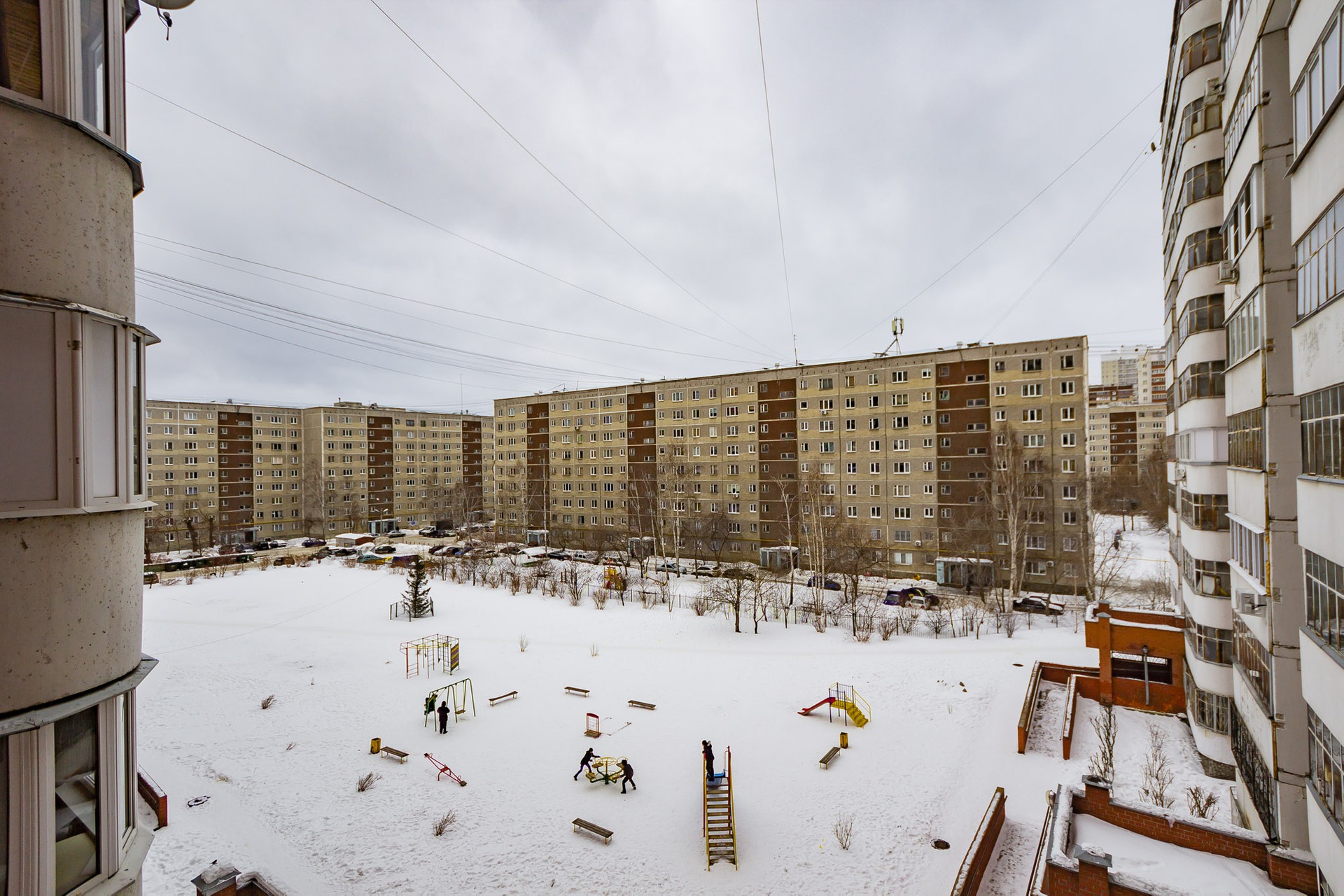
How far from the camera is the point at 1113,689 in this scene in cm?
1934

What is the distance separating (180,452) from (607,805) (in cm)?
7043

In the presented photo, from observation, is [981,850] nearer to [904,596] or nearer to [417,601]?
[904,596]

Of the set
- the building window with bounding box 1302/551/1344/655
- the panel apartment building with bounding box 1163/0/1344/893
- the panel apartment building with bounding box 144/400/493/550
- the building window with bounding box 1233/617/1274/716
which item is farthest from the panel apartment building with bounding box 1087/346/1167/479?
the panel apartment building with bounding box 144/400/493/550

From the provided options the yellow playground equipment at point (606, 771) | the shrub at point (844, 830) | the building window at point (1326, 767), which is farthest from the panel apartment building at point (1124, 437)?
the yellow playground equipment at point (606, 771)

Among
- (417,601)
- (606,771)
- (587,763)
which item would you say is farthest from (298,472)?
(606,771)

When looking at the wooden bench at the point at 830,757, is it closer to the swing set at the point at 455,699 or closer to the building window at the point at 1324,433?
the swing set at the point at 455,699

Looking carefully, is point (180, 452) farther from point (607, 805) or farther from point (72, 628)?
point (72, 628)

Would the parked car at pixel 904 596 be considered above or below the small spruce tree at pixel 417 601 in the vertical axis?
below

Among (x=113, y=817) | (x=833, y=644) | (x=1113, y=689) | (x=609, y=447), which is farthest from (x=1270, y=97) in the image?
(x=609, y=447)

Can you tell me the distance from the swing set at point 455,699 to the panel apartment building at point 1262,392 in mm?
19407

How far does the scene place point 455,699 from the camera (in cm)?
1945

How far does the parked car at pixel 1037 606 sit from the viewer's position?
3203 cm

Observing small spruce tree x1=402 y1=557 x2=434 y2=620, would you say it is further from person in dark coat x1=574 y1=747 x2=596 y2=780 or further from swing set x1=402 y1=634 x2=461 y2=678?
person in dark coat x1=574 y1=747 x2=596 y2=780

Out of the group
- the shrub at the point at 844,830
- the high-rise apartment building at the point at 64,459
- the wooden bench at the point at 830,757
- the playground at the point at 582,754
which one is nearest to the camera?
the high-rise apartment building at the point at 64,459
